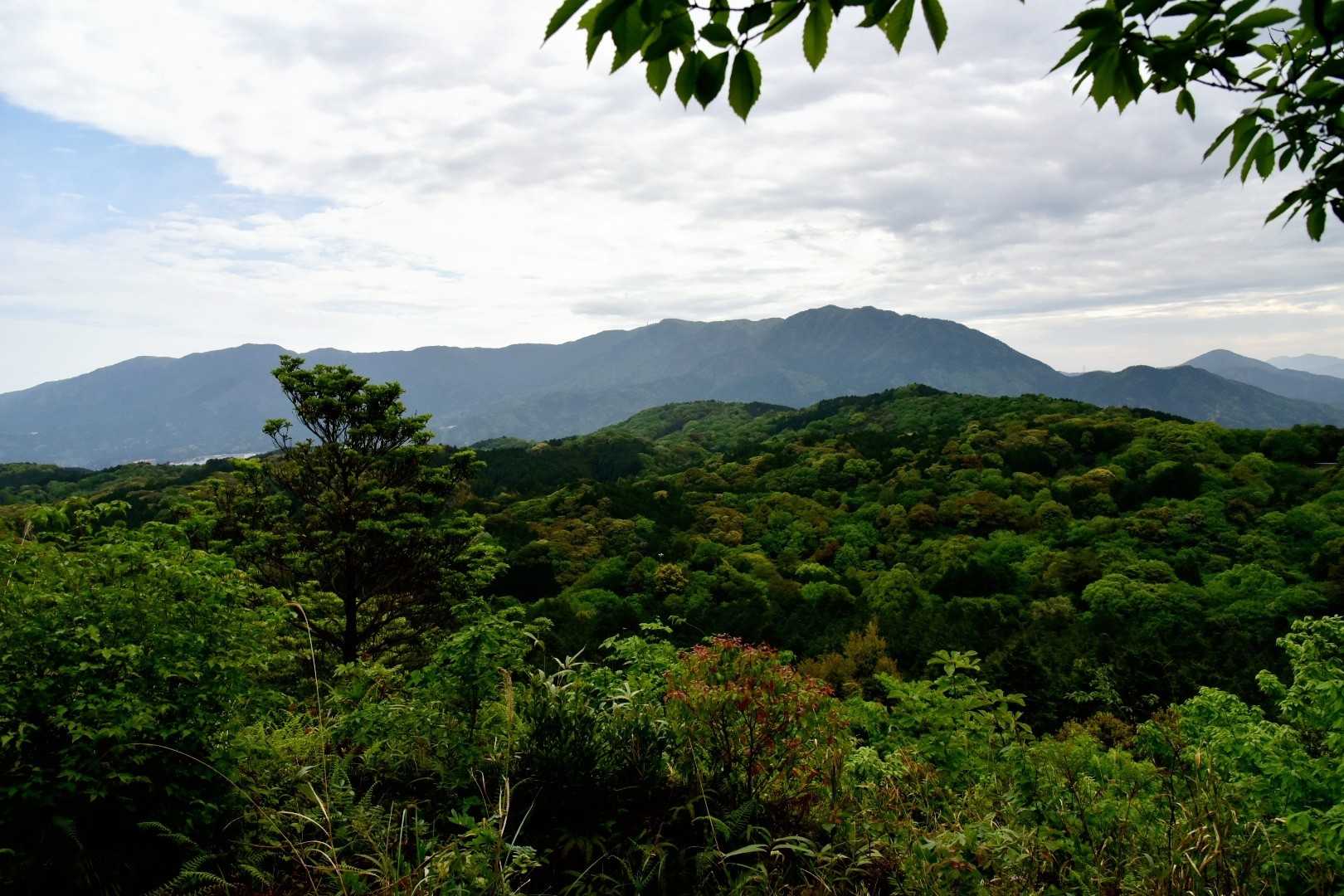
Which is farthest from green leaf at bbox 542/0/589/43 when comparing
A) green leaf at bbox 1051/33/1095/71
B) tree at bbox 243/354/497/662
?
tree at bbox 243/354/497/662

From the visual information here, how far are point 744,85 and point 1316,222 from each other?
1.65 m

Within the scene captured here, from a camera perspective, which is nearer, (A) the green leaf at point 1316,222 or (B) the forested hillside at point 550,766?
(A) the green leaf at point 1316,222

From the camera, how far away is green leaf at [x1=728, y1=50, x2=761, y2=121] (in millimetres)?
1295

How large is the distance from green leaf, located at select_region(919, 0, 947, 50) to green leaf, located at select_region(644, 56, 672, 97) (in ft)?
1.64

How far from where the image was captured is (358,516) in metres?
12.0

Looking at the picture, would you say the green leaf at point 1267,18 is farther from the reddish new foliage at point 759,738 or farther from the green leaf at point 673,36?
the reddish new foliage at point 759,738

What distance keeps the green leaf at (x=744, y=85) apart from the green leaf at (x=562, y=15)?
0.36m

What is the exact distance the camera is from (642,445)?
8056 centimetres

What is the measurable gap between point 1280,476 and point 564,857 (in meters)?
39.6

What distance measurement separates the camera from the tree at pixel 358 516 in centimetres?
1173

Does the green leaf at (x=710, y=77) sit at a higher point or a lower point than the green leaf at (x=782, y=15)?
lower

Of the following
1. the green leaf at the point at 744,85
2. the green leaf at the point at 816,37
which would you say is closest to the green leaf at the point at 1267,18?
the green leaf at the point at 816,37

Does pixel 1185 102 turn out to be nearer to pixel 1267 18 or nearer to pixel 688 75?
pixel 1267 18

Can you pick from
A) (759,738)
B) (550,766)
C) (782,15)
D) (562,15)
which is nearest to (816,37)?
(782,15)
